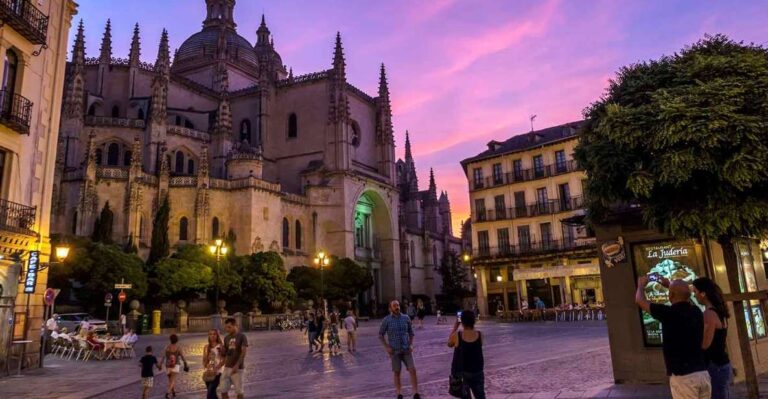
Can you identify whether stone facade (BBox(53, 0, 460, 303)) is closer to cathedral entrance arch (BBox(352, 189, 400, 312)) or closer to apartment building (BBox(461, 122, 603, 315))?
cathedral entrance arch (BBox(352, 189, 400, 312))

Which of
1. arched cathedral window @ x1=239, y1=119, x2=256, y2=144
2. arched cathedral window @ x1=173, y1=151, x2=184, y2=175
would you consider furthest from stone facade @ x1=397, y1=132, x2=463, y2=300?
arched cathedral window @ x1=173, y1=151, x2=184, y2=175

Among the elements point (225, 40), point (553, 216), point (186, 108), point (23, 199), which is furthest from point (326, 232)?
point (23, 199)

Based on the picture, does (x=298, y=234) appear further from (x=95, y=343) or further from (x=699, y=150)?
(x=699, y=150)

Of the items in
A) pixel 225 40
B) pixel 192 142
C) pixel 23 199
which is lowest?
pixel 23 199

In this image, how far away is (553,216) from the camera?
131 ft

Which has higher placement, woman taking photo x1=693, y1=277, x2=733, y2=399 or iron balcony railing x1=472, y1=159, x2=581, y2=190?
iron balcony railing x1=472, y1=159, x2=581, y2=190

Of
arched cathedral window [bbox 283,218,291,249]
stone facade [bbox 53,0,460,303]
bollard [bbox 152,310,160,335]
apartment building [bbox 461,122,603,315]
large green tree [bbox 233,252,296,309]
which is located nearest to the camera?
bollard [bbox 152,310,160,335]

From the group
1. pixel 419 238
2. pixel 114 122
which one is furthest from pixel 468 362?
pixel 419 238

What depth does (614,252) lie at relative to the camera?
31.3ft

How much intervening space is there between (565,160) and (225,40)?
44.0 m

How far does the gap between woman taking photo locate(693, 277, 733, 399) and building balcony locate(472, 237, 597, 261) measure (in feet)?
108

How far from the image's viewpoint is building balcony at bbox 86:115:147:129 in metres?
45.0

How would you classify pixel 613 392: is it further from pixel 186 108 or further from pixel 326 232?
pixel 186 108

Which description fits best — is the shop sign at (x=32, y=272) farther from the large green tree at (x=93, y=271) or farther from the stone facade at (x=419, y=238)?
the stone facade at (x=419, y=238)
